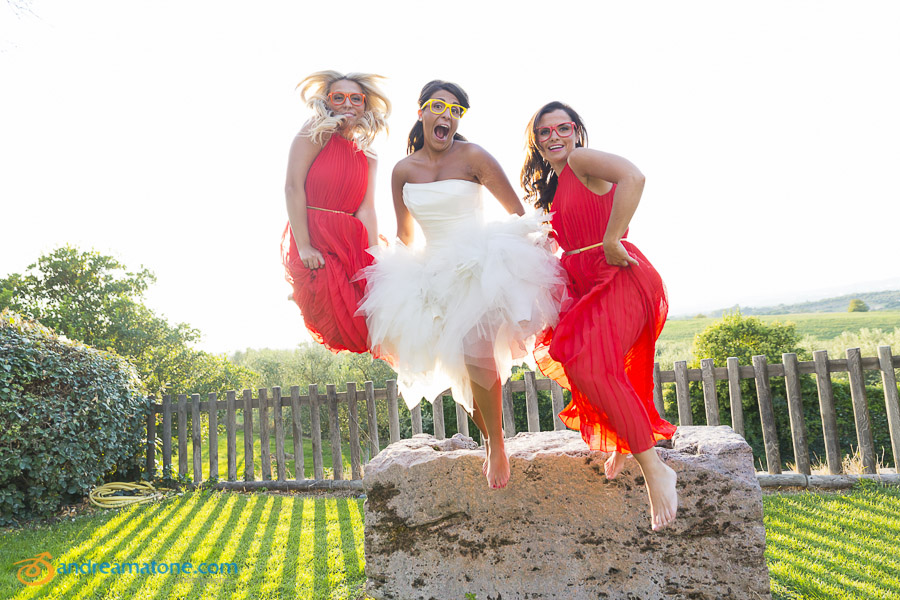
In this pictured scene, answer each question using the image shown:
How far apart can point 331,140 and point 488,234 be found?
1084 millimetres

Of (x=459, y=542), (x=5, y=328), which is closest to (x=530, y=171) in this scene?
(x=459, y=542)

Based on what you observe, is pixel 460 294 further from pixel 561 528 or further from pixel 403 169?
pixel 561 528

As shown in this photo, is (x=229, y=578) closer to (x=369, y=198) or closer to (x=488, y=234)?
(x=369, y=198)

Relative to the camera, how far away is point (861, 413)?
18.4 feet

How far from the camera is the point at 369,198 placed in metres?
3.27

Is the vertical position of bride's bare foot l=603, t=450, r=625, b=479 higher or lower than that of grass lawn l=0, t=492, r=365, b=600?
higher

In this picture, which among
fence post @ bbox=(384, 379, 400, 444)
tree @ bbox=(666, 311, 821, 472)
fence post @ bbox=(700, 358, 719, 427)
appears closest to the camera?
fence post @ bbox=(700, 358, 719, 427)

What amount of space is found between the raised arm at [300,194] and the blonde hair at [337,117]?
61mm

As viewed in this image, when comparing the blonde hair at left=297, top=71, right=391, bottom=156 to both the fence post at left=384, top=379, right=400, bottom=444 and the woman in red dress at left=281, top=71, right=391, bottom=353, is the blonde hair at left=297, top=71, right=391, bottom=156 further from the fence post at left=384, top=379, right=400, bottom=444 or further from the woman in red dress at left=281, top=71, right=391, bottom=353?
the fence post at left=384, top=379, right=400, bottom=444

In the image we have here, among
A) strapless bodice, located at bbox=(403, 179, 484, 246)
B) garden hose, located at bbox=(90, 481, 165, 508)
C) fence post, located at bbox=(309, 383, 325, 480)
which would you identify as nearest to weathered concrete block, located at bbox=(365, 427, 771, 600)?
strapless bodice, located at bbox=(403, 179, 484, 246)

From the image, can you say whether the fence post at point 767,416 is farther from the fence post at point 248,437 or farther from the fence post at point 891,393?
the fence post at point 248,437

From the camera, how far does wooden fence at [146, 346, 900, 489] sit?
5621mm

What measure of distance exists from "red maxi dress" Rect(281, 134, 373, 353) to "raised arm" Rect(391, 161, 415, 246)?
20cm

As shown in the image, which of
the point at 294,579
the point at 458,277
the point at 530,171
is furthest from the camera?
the point at 294,579
